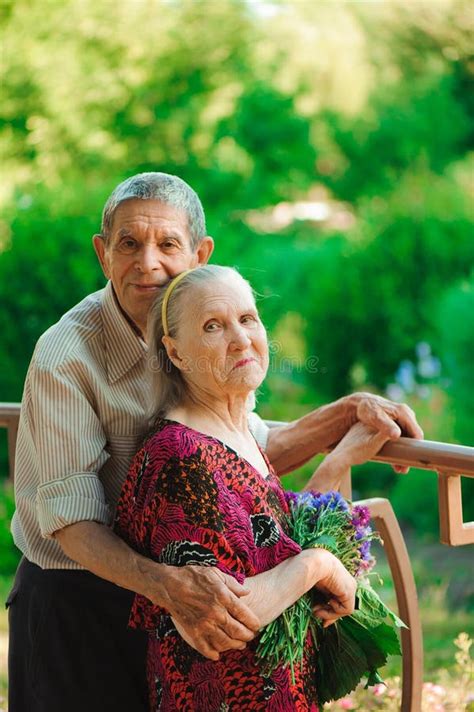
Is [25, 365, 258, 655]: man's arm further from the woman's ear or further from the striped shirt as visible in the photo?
the woman's ear

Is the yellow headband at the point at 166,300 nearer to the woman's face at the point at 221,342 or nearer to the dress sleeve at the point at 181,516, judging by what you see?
the woman's face at the point at 221,342

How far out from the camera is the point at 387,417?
216cm

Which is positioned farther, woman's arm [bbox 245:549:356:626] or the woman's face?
the woman's face

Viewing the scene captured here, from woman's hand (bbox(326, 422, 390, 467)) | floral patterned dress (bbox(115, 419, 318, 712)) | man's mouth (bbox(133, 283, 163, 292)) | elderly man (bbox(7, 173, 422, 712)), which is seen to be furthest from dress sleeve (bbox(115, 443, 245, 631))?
woman's hand (bbox(326, 422, 390, 467))

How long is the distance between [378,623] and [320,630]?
12cm

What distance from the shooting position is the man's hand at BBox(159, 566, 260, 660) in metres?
1.59

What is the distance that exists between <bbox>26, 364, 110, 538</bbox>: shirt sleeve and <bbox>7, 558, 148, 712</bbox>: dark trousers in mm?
217

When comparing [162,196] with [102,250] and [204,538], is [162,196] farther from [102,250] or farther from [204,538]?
[204,538]

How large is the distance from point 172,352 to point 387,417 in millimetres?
579

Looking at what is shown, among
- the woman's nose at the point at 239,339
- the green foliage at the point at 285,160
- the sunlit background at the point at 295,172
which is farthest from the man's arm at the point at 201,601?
the green foliage at the point at 285,160

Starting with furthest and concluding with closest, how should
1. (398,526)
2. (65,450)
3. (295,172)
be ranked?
1. (295,172)
2. (398,526)
3. (65,450)

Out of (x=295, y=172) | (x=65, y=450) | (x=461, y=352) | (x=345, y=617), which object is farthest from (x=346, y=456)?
(x=295, y=172)

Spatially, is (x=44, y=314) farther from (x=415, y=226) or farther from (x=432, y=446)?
(x=432, y=446)

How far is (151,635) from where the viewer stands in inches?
70.6
